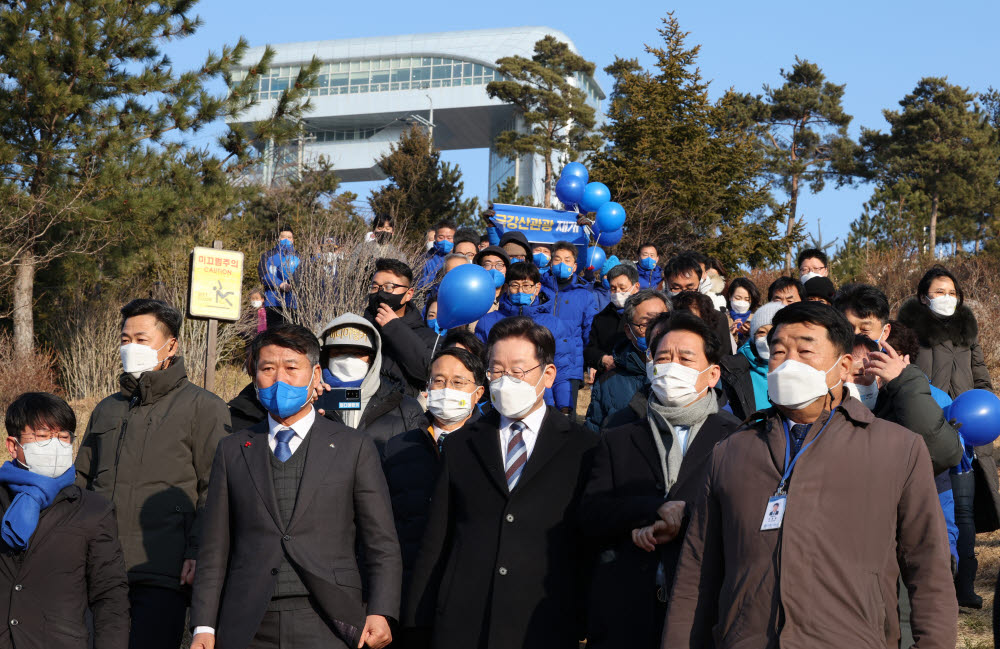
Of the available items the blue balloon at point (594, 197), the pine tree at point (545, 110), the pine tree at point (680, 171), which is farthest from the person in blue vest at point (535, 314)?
the pine tree at point (545, 110)

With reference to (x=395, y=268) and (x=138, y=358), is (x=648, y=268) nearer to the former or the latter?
(x=395, y=268)

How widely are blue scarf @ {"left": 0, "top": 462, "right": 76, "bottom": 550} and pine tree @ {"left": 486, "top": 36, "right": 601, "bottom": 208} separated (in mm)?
33990

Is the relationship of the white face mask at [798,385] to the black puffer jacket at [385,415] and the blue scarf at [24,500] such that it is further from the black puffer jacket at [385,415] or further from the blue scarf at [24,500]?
the blue scarf at [24,500]

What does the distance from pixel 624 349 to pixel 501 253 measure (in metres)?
2.97

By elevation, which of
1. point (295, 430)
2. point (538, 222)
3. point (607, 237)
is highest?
point (538, 222)

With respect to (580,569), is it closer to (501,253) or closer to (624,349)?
(624,349)

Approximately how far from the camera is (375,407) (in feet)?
18.6

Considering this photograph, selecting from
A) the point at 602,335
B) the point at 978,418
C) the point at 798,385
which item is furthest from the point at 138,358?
the point at 602,335

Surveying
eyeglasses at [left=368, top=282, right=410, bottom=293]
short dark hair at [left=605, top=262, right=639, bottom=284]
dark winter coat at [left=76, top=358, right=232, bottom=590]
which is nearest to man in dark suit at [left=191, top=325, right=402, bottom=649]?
dark winter coat at [left=76, top=358, right=232, bottom=590]

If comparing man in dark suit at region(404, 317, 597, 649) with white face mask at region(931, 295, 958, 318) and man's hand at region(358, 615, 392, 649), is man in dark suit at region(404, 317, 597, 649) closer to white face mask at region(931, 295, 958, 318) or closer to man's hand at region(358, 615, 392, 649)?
man's hand at region(358, 615, 392, 649)

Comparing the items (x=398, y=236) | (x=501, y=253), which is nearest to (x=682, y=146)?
(x=398, y=236)

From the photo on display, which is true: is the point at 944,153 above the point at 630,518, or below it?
above

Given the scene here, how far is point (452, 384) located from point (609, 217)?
36.1ft

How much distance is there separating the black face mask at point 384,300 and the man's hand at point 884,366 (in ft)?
10.2
